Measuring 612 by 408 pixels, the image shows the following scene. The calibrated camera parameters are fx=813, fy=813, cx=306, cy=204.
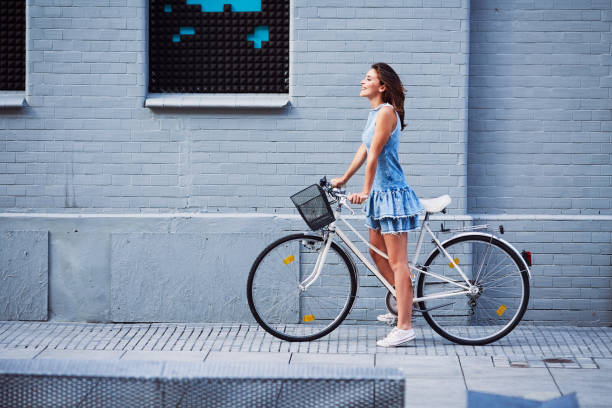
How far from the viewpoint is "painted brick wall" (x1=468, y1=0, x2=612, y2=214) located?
20.9 ft

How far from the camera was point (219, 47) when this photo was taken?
6539mm

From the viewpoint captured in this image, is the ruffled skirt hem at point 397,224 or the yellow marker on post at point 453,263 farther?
the yellow marker on post at point 453,263

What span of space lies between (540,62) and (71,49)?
368 centimetres

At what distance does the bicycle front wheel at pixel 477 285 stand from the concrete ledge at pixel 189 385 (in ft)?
11.4

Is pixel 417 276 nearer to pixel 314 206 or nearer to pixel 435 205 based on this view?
pixel 435 205

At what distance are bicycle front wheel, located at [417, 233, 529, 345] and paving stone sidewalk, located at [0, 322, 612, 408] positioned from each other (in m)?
0.13

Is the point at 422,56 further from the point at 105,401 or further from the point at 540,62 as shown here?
the point at 105,401

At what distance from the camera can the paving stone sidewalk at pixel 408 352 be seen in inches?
183

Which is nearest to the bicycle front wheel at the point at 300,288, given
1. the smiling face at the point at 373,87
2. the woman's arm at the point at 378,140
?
the woman's arm at the point at 378,140

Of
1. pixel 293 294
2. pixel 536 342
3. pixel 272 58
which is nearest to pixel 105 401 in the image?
pixel 293 294

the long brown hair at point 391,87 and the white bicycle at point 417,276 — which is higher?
the long brown hair at point 391,87

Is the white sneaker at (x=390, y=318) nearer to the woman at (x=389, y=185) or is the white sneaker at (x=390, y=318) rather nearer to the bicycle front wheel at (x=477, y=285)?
the woman at (x=389, y=185)

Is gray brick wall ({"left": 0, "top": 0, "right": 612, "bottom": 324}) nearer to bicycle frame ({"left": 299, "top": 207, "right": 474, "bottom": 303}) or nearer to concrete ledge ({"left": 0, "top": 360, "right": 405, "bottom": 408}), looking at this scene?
bicycle frame ({"left": 299, "top": 207, "right": 474, "bottom": 303})

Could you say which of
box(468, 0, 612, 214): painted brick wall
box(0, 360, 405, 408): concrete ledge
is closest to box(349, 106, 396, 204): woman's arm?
box(468, 0, 612, 214): painted brick wall
